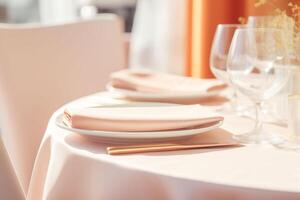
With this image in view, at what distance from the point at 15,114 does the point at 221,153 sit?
3.08 feet

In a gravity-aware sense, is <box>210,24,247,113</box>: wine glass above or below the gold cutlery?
above

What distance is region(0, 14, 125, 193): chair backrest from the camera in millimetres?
1724

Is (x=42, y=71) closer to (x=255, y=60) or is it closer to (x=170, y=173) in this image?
(x=255, y=60)

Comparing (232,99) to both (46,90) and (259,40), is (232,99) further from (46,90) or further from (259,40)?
(46,90)

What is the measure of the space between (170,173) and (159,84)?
75 cm

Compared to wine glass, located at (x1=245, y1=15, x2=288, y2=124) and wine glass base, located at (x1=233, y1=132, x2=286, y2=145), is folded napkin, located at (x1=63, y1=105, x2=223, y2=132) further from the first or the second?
wine glass, located at (x1=245, y1=15, x2=288, y2=124)

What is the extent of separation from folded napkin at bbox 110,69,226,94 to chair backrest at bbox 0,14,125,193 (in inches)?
14.2

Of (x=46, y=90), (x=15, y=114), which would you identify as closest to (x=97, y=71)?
(x=46, y=90)

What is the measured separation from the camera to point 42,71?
1869mm

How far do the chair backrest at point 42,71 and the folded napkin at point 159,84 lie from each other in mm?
360

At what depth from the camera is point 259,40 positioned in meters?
1.07

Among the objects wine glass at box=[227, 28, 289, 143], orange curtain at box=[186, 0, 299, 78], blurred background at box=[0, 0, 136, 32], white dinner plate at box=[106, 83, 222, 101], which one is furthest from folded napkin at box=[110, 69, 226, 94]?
blurred background at box=[0, 0, 136, 32]

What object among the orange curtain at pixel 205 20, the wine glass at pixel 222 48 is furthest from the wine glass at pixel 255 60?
the orange curtain at pixel 205 20

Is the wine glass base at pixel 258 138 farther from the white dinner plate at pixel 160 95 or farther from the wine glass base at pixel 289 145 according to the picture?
the white dinner plate at pixel 160 95
